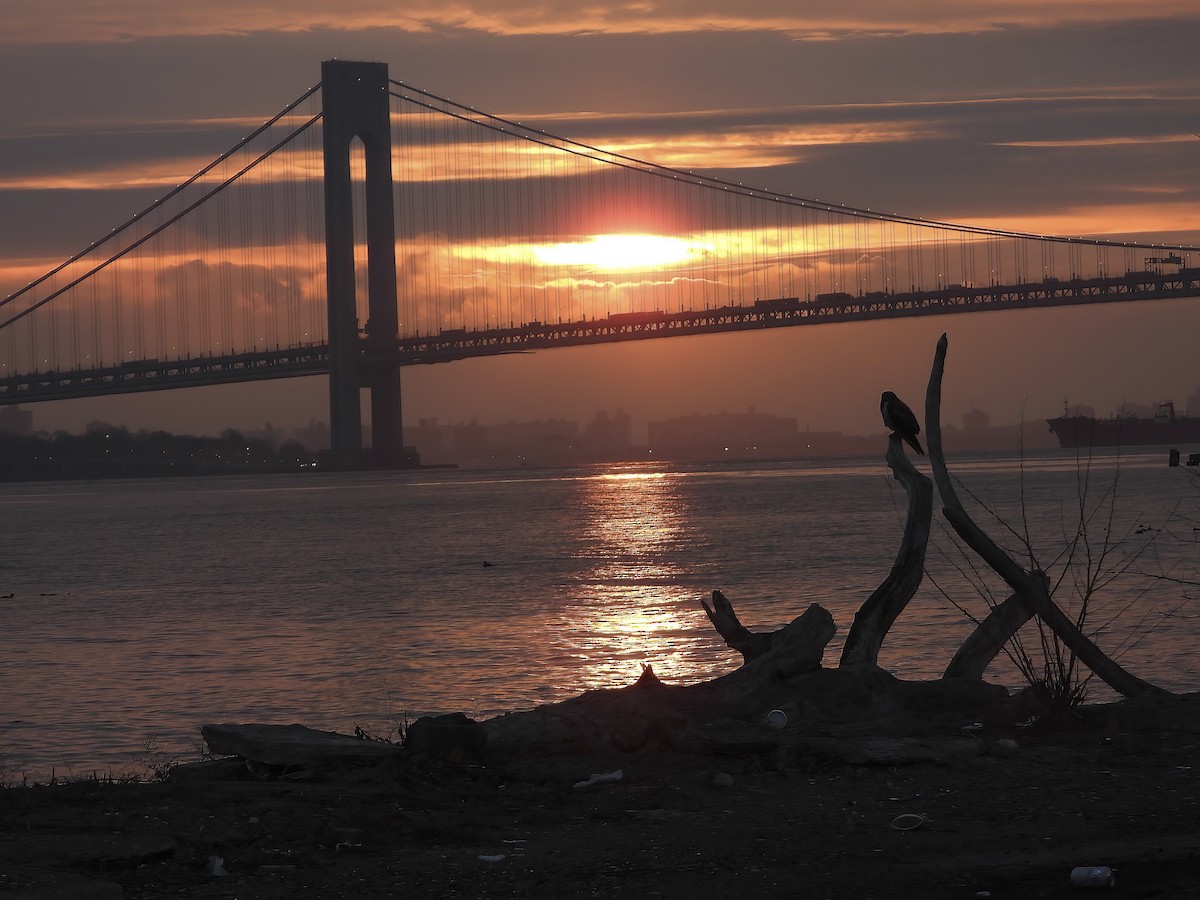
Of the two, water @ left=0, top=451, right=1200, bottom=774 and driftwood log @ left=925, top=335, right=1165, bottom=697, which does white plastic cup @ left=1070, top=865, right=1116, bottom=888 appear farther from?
driftwood log @ left=925, top=335, right=1165, bottom=697

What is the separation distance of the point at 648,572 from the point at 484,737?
20816 millimetres

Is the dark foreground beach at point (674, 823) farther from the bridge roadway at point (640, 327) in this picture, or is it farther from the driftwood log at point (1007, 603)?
the bridge roadway at point (640, 327)

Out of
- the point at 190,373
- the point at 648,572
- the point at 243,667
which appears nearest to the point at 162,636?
the point at 243,667

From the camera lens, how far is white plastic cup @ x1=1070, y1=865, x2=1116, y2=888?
439 centimetres

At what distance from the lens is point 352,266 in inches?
3014

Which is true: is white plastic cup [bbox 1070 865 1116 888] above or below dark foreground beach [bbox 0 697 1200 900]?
above

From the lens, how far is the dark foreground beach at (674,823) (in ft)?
15.5

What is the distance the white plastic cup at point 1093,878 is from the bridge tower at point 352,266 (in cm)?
6990

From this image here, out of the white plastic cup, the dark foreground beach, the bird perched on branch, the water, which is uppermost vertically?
the bird perched on branch

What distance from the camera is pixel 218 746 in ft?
21.6

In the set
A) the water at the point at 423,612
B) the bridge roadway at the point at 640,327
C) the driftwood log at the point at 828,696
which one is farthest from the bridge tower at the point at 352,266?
the driftwood log at the point at 828,696

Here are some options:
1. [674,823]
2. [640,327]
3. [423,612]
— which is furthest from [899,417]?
[640,327]

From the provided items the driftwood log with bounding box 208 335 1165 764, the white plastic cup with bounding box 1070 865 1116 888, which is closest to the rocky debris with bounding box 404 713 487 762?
the driftwood log with bounding box 208 335 1165 764

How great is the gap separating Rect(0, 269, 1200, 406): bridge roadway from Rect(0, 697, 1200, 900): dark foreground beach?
194ft
